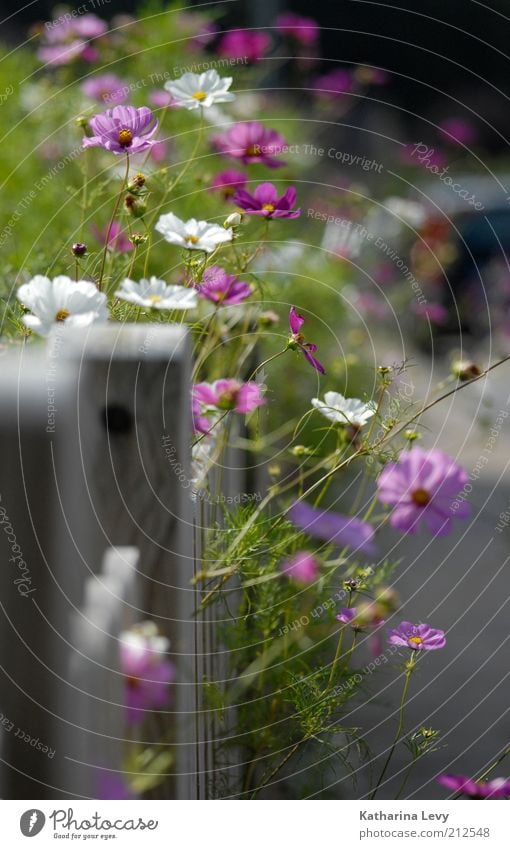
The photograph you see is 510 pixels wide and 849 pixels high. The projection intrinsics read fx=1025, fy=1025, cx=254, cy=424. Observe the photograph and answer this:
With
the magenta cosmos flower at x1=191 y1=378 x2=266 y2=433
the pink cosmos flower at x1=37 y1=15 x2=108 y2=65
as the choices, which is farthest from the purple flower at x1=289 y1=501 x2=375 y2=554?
the pink cosmos flower at x1=37 y1=15 x2=108 y2=65

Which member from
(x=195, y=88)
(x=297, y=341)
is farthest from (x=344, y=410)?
(x=195, y=88)

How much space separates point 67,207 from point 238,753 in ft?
3.55

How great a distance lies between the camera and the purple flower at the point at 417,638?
31.6 inches

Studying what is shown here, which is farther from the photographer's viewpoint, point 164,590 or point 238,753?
point 238,753

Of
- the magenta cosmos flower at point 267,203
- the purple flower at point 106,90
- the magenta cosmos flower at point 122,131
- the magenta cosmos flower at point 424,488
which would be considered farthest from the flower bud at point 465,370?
the purple flower at point 106,90

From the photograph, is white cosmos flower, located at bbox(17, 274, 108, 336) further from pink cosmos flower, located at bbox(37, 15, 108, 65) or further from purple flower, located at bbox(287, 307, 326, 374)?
pink cosmos flower, located at bbox(37, 15, 108, 65)

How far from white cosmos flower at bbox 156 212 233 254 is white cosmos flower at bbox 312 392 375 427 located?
0.14m

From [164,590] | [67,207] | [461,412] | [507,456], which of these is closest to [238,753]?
[164,590]

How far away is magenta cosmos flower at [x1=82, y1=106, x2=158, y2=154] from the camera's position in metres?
0.79

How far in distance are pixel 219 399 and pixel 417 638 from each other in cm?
25

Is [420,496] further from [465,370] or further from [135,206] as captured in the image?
[135,206]

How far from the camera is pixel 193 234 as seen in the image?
2.52 ft

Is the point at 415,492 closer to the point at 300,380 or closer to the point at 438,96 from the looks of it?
the point at 300,380

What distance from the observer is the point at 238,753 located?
90 cm
